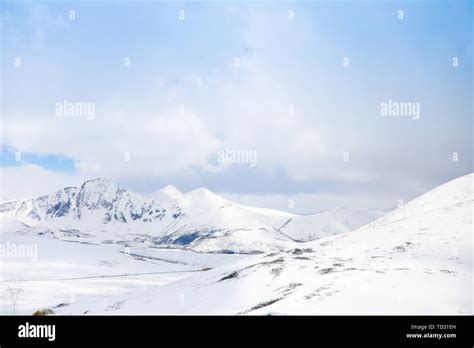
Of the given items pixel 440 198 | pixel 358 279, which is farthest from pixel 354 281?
pixel 440 198

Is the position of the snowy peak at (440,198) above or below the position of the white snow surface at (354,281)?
above

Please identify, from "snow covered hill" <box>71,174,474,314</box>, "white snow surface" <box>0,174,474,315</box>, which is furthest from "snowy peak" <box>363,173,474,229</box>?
"snow covered hill" <box>71,174,474,314</box>

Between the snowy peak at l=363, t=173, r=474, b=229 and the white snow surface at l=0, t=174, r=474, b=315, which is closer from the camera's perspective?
the white snow surface at l=0, t=174, r=474, b=315

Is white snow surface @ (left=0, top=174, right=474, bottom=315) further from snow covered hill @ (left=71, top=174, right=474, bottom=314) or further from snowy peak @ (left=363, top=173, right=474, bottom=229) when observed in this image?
snowy peak @ (left=363, top=173, right=474, bottom=229)

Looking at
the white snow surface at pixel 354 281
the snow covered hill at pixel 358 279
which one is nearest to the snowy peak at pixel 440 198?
the white snow surface at pixel 354 281

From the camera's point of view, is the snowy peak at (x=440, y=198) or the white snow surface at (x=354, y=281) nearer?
the white snow surface at (x=354, y=281)

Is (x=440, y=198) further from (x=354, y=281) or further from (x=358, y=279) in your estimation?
(x=354, y=281)

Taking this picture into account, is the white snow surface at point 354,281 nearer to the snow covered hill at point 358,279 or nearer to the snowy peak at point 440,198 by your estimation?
the snow covered hill at point 358,279

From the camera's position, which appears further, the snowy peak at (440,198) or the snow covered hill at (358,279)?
the snowy peak at (440,198)
